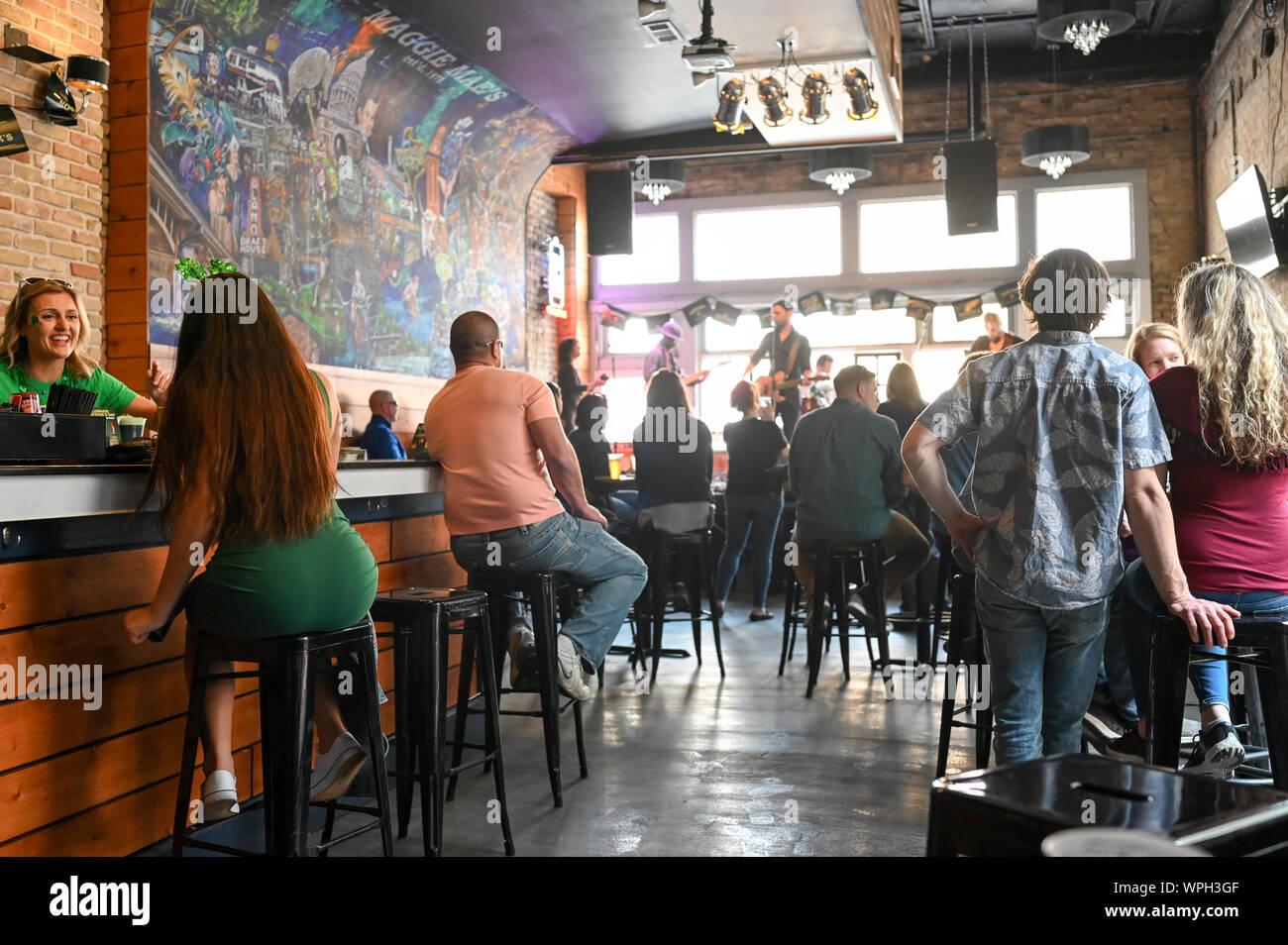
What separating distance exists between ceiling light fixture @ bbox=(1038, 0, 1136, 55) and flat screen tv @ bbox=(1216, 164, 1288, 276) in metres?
1.26

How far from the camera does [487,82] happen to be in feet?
27.8

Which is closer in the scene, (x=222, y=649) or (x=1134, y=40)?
(x=222, y=649)

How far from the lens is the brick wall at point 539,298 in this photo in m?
11.1

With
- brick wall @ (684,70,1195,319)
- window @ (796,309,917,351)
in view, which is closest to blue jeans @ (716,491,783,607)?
window @ (796,309,917,351)

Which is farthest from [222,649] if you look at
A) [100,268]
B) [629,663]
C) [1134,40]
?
[1134,40]

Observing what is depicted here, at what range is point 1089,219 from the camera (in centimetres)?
1125

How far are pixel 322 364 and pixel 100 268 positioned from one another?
1829mm

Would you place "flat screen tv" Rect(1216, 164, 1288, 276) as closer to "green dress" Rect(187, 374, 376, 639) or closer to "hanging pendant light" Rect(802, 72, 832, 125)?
"hanging pendant light" Rect(802, 72, 832, 125)

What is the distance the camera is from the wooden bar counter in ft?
7.10

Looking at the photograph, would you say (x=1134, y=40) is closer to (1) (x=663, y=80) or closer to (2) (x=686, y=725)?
(1) (x=663, y=80)

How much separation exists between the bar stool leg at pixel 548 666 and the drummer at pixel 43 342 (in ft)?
4.45

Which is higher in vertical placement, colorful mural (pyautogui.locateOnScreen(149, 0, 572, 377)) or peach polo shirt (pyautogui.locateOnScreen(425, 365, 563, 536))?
colorful mural (pyautogui.locateOnScreen(149, 0, 572, 377))

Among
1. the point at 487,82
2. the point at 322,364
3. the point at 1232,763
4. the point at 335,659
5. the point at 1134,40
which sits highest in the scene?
the point at 1134,40

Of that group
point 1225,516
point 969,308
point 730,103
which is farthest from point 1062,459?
point 969,308
